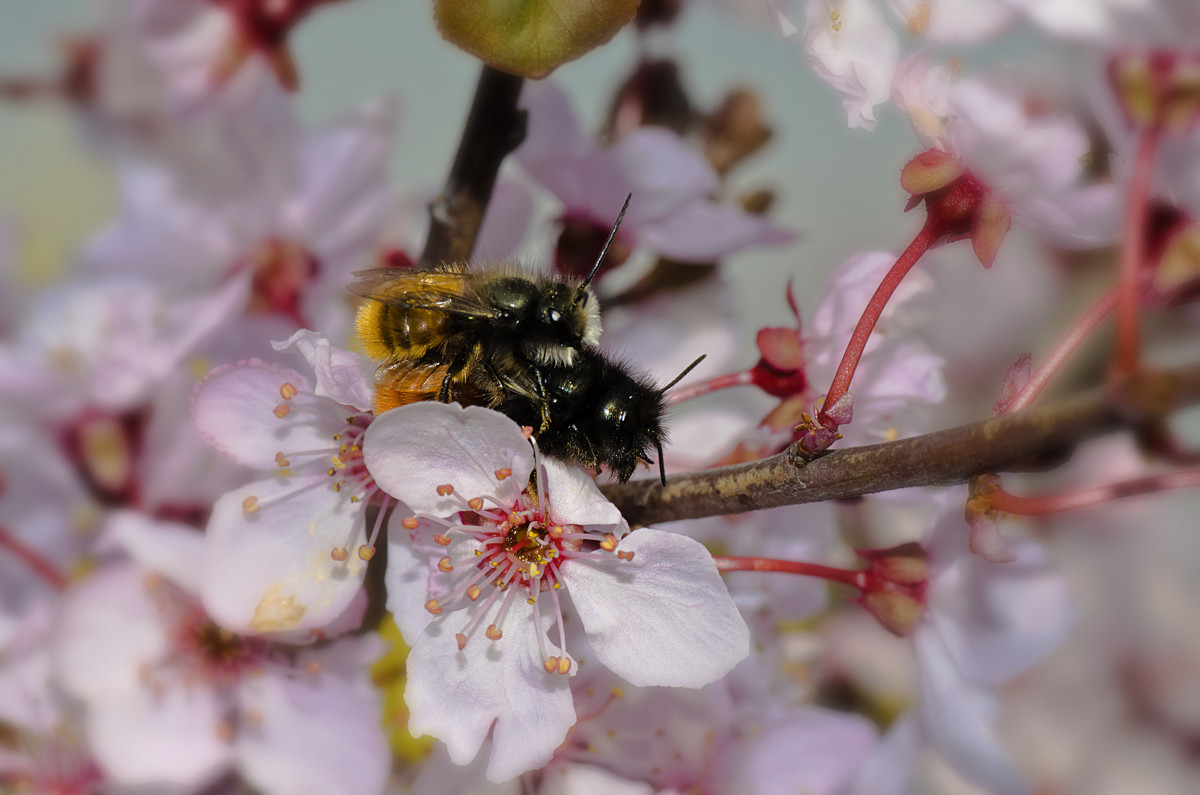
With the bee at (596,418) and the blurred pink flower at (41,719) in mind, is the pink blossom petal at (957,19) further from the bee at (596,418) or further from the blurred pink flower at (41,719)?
the blurred pink flower at (41,719)

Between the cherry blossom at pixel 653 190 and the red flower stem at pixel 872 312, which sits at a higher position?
the red flower stem at pixel 872 312

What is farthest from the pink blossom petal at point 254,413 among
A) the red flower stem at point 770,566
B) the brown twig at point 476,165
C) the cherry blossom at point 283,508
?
the red flower stem at point 770,566

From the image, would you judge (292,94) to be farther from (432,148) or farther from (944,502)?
(432,148)

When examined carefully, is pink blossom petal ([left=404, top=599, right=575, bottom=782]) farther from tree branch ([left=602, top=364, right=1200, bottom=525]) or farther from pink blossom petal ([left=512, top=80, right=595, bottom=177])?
pink blossom petal ([left=512, top=80, right=595, bottom=177])

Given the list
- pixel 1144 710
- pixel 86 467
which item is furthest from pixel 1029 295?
pixel 86 467

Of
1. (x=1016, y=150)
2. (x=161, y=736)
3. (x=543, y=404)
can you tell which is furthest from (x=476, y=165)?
(x=161, y=736)

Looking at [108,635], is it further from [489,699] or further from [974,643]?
[974,643]

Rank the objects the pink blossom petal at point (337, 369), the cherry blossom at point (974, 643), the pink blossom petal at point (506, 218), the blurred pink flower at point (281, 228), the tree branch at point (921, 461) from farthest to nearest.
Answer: the blurred pink flower at point (281, 228) → the pink blossom petal at point (506, 218) → the cherry blossom at point (974, 643) → the pink blossom petal at point (337, 369) → the tree branch at point (921, 461)
